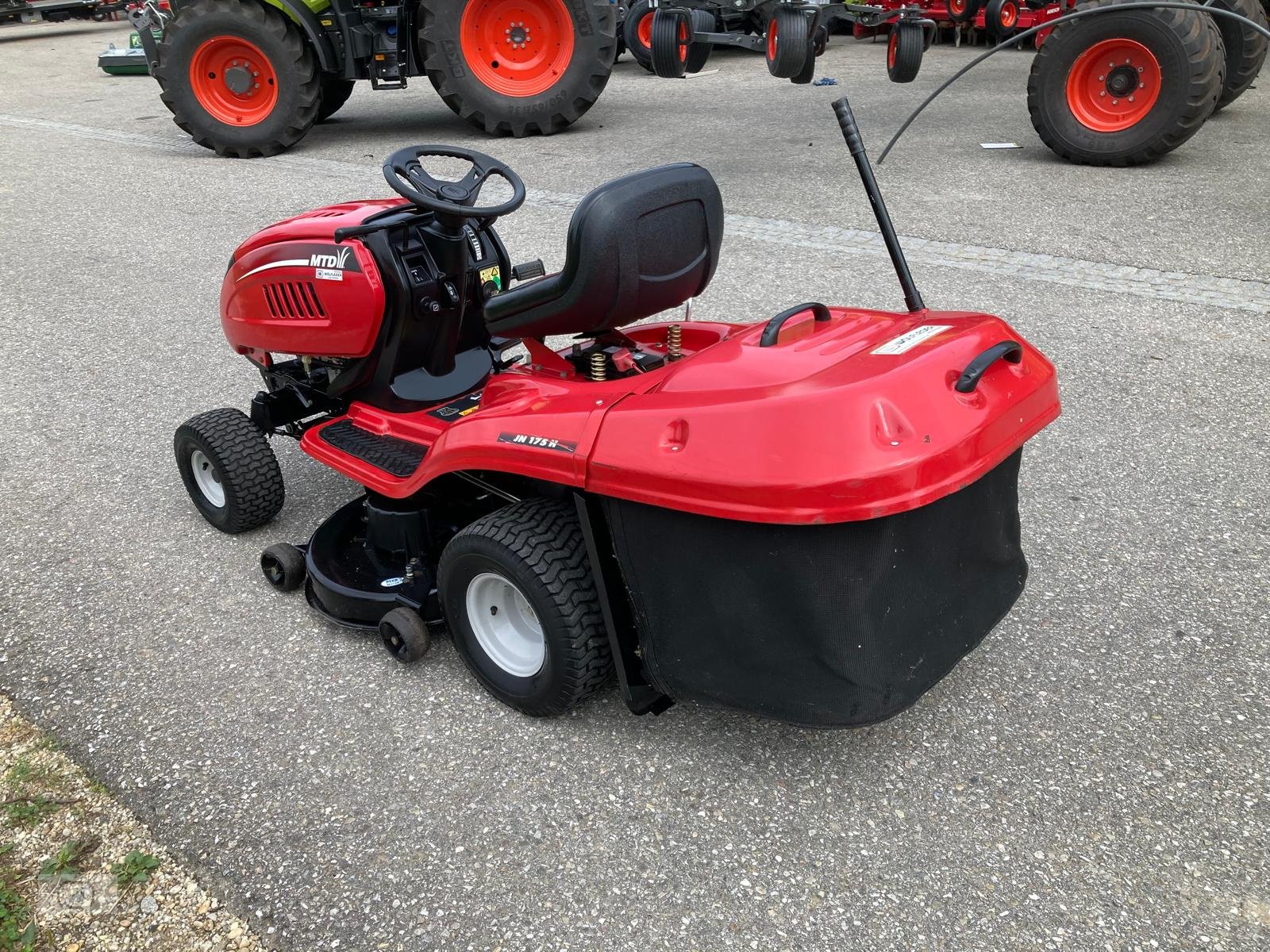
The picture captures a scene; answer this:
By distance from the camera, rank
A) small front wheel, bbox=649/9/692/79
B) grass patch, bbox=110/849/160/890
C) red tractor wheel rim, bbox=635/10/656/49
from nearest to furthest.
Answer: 1. grass patch, bbox=110/849/160/890
2. small front wheel, bbox=649/9/692/79
3. red tractor wheel rim, bbox=635/10/656/49

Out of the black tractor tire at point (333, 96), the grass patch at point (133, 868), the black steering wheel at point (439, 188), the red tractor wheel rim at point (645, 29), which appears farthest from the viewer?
the red tractor wheel rim at point (645, 29)

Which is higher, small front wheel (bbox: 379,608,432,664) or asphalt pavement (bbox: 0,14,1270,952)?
small front wheel (bbox: 379,608,432,664)

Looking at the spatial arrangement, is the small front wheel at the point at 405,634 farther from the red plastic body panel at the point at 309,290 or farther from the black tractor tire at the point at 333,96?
the black tractor tire at the point at 333,96

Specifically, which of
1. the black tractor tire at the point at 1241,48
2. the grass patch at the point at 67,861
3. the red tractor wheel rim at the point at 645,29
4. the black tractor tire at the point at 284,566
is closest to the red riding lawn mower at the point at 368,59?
the red tractor wheel rim at the point at 645,29

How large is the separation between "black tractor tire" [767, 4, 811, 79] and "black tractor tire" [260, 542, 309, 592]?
16.7ft

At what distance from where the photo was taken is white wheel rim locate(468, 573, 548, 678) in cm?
238

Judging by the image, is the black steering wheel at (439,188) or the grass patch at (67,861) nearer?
the grass patch at (67,861)

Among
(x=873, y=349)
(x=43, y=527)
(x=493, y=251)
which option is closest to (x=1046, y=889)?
(x=873, y=349)

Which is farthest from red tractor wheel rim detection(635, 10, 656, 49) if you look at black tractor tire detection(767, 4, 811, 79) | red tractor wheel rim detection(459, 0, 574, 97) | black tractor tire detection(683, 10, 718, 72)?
black tractor tire detection(767, 4, 811, 79)

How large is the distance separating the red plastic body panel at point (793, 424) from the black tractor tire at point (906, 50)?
4220 mm

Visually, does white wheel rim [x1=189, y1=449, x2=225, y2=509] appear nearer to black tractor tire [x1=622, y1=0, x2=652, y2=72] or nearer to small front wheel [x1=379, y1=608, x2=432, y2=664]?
small front wheel [x1=379, y1=608, x2=432, y2=664]

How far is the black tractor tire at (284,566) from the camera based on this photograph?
2.85 meters

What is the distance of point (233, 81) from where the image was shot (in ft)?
26.0

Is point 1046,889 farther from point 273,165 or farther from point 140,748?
point 273,165
